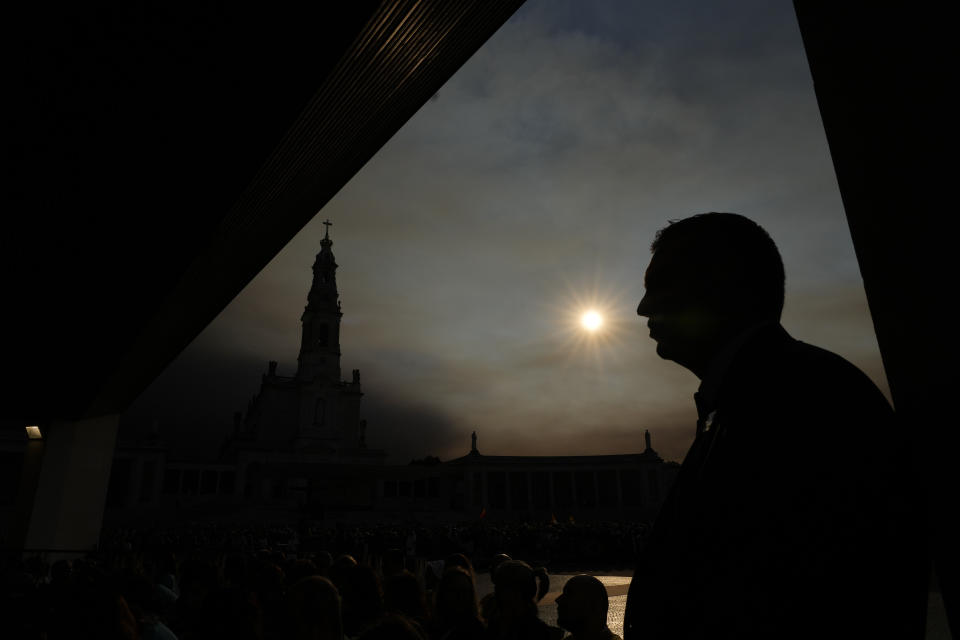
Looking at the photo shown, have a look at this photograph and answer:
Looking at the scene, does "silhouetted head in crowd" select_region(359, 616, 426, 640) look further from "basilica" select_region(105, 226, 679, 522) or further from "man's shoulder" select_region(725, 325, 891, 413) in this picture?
"basilica" select_region(105, 226, 679, 522)

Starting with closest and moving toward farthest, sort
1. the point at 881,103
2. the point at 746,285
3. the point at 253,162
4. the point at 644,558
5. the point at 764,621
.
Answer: the point at 764,621, the point at 644,558, the point at 746,285, the point at 881,103, the point at 253,162

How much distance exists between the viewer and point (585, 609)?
327cm

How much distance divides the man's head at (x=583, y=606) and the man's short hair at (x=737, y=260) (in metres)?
2.49

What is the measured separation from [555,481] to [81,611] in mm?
66520

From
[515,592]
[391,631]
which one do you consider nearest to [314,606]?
[391,631]

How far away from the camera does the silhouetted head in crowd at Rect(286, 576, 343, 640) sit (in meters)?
3.12

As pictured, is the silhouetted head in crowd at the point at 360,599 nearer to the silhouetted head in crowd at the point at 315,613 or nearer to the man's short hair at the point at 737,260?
the silhouetted head in crowd at the point at 315,613

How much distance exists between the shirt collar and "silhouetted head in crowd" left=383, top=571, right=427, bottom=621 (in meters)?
3.81

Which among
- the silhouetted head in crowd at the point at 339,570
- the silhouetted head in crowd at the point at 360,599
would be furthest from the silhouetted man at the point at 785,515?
the silhouetted head in crowd at the point at 339,570

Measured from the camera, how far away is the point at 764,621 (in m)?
0.89

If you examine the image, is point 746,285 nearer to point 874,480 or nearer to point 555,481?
point 874,480

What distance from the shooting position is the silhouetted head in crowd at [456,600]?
4195 mm

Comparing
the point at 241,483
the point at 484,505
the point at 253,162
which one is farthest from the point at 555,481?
the point at 253,162

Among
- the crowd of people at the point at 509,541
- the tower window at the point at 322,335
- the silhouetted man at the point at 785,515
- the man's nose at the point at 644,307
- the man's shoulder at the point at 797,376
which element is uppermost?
the tower window at the point at 322,335
